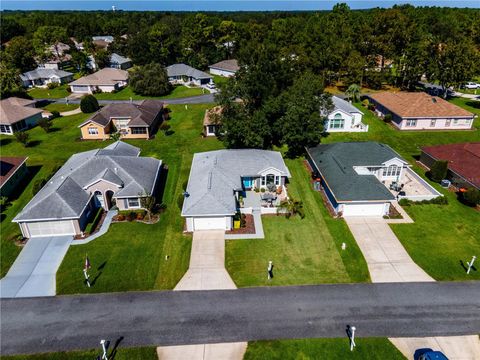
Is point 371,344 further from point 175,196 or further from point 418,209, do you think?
point 175,196

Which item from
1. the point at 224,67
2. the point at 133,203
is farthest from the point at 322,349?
the point at 224,67

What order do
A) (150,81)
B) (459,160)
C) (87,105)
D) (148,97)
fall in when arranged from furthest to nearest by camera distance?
(148,97), (150,81), (87,105), (459,160)

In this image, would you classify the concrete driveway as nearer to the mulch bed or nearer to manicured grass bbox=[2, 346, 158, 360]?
manicured grass bbox=[2, 346, 158, 360]

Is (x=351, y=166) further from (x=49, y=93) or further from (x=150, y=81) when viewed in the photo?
(x=49, y=93)

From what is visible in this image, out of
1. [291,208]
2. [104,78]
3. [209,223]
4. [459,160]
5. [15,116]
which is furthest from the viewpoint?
[104,78]

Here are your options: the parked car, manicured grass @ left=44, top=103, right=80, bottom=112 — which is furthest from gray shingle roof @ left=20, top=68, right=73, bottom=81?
the parked car
